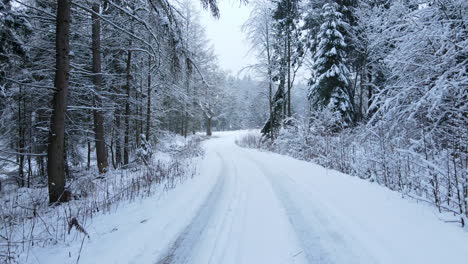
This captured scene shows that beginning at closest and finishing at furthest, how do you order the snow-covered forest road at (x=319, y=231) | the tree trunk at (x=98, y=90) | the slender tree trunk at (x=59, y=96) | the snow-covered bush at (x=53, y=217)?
the snow-covered forest road at (x=319, y=231)
the snow-covered bush at (x=53, y=217)
the slender tree trunk at (x=59, y=96)
the tree trunk at (x=98, y=90)

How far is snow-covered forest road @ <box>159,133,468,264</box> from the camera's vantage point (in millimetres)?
1986

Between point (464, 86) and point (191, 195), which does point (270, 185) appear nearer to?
point (191, 195)

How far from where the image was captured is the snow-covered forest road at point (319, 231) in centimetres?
199

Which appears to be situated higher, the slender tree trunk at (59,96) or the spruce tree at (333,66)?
the spruce tree at (333,66)

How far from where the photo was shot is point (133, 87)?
10969mm

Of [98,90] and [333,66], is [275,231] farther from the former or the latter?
[333,66]

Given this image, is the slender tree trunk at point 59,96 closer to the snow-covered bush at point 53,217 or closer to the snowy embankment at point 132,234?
the snow-covered bush at point 53,217

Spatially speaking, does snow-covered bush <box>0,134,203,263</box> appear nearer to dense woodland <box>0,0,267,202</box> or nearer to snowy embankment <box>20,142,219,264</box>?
snowy embankment <box>20,142,219,264</box>

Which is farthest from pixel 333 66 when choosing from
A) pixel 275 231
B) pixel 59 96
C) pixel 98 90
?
pixel 59 96

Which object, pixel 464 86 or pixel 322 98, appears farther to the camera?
pixel 322 98

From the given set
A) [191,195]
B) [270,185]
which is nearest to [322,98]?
[270,185]

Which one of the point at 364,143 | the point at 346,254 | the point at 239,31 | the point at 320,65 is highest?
the point at 239,31

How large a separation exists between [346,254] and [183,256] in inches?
63.5

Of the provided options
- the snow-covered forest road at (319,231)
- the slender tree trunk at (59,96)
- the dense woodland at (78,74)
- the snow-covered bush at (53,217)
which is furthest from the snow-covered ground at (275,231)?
the dense woodland at (78,74)
